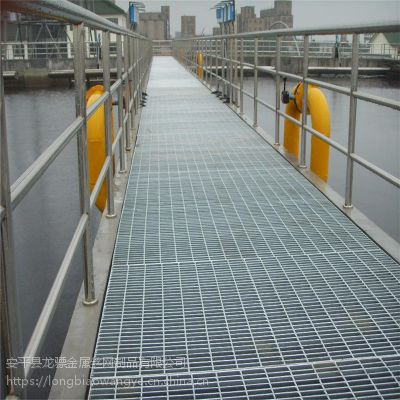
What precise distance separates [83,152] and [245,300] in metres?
0.79

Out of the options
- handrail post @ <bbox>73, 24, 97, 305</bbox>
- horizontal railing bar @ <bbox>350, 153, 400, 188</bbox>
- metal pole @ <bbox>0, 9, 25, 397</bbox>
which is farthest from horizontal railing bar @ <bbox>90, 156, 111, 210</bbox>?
horizontal railing bar @ <bbox>350, 153, 400, 188</bbox>

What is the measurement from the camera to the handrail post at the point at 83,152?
188 centimetres

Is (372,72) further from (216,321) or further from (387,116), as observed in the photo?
(216,321)

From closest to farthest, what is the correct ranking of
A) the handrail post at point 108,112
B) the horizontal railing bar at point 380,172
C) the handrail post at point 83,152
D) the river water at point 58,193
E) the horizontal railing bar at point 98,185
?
the handrail post at point 83,152
the horizontal railing bar at point 98,185
the horizontal railing bar at point 380,172
the handrail post at point 108,112
the river water at point 58,193

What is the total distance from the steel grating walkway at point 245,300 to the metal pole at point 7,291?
0.47 m

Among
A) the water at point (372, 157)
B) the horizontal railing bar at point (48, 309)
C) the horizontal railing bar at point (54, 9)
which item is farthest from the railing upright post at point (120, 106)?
the water at point (372, 157)

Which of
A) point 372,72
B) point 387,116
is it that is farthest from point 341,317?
point 372,72

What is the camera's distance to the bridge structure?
159 cm

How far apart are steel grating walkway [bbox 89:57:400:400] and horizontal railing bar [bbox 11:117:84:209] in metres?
0.64

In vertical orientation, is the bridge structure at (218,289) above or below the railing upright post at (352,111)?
below

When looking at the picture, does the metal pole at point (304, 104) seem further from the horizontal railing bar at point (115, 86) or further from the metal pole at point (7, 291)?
the metal pole at point (7, 291)

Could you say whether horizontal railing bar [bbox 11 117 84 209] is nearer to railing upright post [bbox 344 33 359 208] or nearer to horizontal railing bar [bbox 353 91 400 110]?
horizontal railing bar [bbox 353 91 400 110]

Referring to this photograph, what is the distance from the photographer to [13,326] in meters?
1.14

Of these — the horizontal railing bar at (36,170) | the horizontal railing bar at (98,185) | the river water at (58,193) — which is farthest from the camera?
the river water at (58,193)
